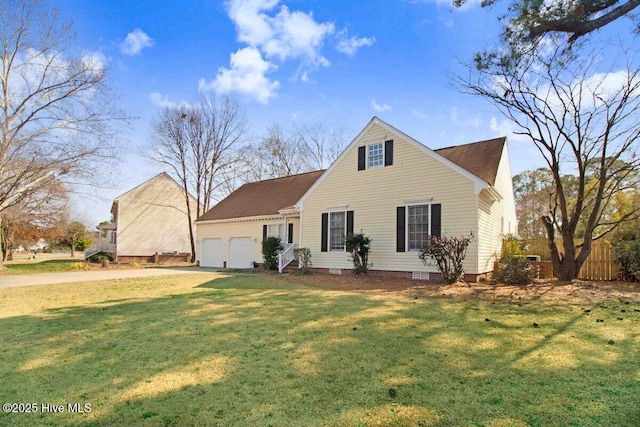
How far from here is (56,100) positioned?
19938 mm

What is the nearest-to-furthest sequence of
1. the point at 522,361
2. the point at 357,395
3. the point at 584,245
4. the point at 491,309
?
the point at 357,395 < the point at 522,361 < the point at 491,309 < the point at 584,245

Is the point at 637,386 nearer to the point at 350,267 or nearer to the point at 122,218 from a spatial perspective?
the point at 350,267

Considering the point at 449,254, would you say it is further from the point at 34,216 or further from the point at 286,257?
the point at 34,216

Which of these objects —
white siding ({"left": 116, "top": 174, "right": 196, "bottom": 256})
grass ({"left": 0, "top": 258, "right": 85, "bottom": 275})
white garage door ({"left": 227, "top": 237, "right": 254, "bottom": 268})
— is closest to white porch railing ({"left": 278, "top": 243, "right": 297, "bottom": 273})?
white garage door ({"left": 227, "top": 237, "right": 254, "bottom": 268})

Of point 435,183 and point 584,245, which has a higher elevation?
point 435,183

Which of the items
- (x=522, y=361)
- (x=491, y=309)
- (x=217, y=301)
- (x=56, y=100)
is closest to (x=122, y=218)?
(x=56, y=100)

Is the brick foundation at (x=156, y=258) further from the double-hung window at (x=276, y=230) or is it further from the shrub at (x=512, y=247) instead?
the shrub at (x=512, y=247)

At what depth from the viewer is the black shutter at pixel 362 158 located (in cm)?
1507

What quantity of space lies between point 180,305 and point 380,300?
4.67 m

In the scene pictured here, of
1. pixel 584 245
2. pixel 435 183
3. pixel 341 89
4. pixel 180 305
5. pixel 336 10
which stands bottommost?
pixel 180 305

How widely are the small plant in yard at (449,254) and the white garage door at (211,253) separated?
1435 cm

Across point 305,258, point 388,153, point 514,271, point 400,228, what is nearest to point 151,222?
point 305,258

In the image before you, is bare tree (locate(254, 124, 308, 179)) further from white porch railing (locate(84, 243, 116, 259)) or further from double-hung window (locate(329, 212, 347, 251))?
double-hung window (locate(329, 212, 347, 251))

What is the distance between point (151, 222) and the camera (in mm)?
29062
